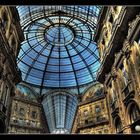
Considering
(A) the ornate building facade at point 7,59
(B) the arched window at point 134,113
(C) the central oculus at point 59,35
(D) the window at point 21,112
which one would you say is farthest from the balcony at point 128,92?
(D) the window at point 21,112

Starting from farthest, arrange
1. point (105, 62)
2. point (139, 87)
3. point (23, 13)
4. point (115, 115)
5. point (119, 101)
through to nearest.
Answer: point (23, 13)
point (105, 62)
point (115, 115)
point (119, 101)
point (139, 87)

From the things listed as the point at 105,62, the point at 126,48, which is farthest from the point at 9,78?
the point at 126,48

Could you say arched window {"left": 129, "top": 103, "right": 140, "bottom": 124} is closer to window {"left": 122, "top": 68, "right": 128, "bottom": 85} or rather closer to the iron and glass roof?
window {"left": 122, "top": 68, "right": 128, "bottom": 85}

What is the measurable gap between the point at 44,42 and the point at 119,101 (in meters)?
29.8

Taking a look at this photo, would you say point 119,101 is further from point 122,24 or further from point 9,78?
point 9,78

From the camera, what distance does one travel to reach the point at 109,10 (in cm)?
2664

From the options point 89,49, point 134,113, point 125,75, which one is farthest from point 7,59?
point 89,49

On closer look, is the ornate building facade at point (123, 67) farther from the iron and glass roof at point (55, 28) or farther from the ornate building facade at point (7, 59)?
the iron and glass roof at point (55, 28)

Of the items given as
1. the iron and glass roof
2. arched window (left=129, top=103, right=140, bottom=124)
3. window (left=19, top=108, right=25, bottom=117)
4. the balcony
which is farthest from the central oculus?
arched window (left=129, top=103, right=140, bottom=124)

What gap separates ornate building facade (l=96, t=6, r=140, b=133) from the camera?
740 inches

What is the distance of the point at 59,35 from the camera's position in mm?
48562

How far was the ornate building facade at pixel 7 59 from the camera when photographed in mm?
23269

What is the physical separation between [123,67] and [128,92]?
343 cm

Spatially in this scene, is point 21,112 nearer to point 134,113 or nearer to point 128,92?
point 128,92
